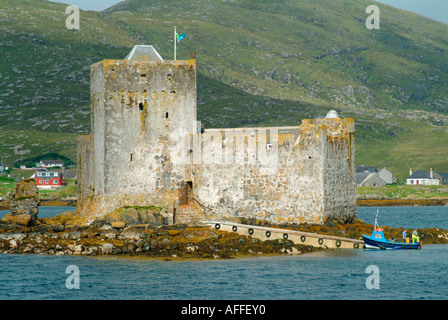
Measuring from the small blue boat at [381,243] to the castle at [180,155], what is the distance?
2.49m

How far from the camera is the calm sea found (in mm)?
28422

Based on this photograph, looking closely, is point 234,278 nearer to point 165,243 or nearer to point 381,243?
point 165,243

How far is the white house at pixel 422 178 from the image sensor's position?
15125cm

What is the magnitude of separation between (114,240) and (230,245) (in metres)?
6.32

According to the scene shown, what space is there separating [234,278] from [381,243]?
12273 mm

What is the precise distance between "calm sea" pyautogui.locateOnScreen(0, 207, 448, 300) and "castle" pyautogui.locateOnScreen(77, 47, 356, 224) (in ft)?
19.8

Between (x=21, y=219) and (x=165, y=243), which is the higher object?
(x=21, y=219)

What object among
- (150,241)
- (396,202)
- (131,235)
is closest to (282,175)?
(150,241)

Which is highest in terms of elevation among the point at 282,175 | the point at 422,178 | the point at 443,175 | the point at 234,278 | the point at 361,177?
the point at 282,175


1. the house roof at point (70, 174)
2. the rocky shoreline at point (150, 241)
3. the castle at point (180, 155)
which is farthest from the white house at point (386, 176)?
the rocky shoreline at point (150, 241)

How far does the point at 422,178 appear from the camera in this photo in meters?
153

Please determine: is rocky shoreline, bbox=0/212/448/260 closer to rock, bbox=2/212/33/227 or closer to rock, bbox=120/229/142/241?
rock, bbox=120/229/142/241

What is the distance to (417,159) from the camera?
17938cm
